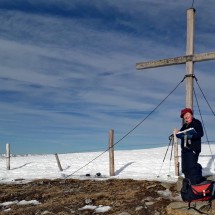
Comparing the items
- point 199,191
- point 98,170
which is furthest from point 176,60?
point 98,170

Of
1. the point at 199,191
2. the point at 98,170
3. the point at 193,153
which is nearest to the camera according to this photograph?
the point at 199,191

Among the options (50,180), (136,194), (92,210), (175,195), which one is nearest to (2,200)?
(50,180)

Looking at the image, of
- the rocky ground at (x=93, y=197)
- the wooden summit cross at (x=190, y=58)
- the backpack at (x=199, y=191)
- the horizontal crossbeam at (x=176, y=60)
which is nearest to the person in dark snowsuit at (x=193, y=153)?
the backpack at (x=199, y=191)

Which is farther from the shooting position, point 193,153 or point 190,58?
point 190,58

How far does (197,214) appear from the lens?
8852mm

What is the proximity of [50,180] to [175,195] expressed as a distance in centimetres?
658

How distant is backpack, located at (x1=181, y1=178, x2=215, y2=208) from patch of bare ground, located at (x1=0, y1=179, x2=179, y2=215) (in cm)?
87

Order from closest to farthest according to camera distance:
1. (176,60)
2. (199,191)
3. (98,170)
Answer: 1. (199,191)
2. (176,60)
3. (98,170)

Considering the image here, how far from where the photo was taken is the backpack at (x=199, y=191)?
8852 millimetres

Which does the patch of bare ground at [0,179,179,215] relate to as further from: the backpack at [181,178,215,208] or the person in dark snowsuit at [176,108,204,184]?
the person in dark snowsuit at [176,108,204,184]

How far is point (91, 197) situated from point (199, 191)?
3.87m

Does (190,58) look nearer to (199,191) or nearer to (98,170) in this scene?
(199,191)

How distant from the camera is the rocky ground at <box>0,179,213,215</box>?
10039 millimetres

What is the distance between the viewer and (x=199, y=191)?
8.88 m
